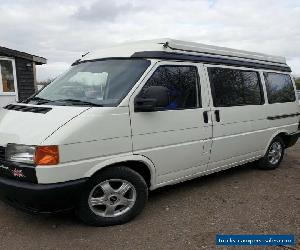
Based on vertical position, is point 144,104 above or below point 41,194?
above

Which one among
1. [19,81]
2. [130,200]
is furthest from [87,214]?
[19,81]

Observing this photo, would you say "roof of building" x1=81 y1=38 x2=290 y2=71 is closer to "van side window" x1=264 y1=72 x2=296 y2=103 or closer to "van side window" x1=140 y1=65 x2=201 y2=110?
"van side window" x1=140 y1=65 x2=201 y2=110

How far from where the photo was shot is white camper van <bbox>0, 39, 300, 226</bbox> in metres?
3.54

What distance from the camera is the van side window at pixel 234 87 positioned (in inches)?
202

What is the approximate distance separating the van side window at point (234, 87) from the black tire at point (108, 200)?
173cm

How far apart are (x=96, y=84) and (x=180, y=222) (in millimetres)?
1965

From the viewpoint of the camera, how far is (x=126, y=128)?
13.0 ft

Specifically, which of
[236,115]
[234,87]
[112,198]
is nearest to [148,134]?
[112,198]

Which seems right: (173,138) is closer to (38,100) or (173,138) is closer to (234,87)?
(234,87)

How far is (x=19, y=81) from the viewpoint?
15.6 meters

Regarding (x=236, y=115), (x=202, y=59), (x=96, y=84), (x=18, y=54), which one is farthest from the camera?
(x=18, y=54)

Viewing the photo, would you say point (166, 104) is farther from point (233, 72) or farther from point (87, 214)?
point (233, 72)

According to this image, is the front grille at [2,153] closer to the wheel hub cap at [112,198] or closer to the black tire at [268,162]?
the wheel hub cap at [112,198]

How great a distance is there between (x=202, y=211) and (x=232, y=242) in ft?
2.87
